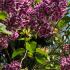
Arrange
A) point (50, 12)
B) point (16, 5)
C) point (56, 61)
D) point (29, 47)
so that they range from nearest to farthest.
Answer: point (16, 5)
point (50, 12)
point (29, 47)
point (56, 61)

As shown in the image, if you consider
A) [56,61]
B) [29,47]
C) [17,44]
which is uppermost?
[29,47]

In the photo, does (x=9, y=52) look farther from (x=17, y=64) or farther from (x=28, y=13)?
(x=28, y=13)

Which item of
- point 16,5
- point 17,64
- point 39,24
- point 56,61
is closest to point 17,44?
point 56,61

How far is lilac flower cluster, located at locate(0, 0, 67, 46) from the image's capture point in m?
2.09

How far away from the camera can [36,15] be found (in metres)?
2.26

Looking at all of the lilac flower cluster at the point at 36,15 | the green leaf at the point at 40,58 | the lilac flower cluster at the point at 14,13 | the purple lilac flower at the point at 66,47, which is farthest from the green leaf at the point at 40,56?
the purple lilac flower at the point at 66,47

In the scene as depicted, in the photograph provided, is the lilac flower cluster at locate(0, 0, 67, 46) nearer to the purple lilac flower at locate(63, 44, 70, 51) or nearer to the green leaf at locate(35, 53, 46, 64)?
the green leaf at locate(35, 53, 46, 64)

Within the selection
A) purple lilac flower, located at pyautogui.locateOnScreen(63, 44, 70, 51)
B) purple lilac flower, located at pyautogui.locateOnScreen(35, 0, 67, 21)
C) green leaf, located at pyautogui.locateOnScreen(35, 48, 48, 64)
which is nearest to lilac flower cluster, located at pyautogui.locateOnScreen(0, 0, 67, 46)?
purple lilac flower, located at pyautogui.locateOnScreen(35, 0, 67, 21)

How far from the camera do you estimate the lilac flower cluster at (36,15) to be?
209 centimetres

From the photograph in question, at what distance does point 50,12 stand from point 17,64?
54 cm

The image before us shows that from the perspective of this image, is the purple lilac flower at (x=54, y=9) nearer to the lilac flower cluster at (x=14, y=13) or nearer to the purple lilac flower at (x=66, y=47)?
the lilac flower cluster at (x=14, y=13)

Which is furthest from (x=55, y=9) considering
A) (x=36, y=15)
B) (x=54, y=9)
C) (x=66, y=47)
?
(x=66, y=47)

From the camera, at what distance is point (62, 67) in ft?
8.10

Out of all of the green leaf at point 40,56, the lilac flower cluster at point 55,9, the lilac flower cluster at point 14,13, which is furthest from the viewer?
the green leaf at point 40,56
